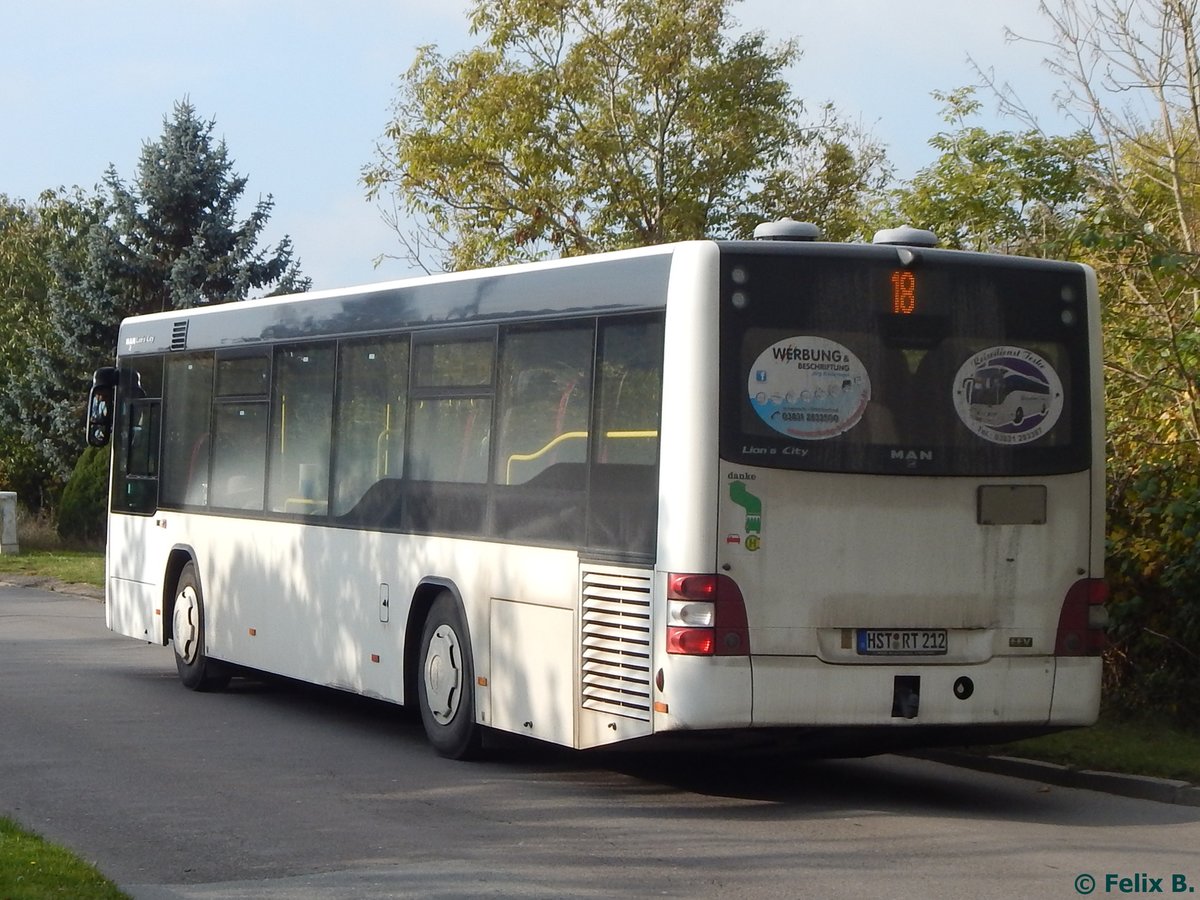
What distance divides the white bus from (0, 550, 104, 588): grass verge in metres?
17.6

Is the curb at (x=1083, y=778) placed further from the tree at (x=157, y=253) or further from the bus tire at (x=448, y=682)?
the tree at (x=157, y=253)

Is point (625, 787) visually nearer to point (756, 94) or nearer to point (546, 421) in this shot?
point (546, 421)

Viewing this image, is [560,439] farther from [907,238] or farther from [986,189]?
[986,189]

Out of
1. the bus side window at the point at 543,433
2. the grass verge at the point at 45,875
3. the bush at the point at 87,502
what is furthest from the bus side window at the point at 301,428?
the bush at the point at 87,502

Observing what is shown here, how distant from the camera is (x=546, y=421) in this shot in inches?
419

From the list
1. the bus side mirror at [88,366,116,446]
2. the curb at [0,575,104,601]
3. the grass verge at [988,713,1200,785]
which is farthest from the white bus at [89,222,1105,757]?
the curb at [0,575,104,601]

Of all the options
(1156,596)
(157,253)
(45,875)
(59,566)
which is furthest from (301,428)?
(157,253)

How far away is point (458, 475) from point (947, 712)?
3.49 metres

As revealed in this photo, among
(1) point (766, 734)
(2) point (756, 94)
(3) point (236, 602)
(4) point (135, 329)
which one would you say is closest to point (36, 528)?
(2) point (756, 94)

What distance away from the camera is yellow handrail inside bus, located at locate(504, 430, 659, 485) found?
9.71 m

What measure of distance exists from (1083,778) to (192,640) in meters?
7.89

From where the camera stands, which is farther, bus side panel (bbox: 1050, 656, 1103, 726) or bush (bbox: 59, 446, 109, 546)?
bush (bbox: 59, 446, 109, 546)

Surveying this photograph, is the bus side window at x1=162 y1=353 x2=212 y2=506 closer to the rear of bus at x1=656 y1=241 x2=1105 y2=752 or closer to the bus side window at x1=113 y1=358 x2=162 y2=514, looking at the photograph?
the bus side window at x1=113 y1=358 x2=162 y2=514

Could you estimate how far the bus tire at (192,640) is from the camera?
50.9ft
